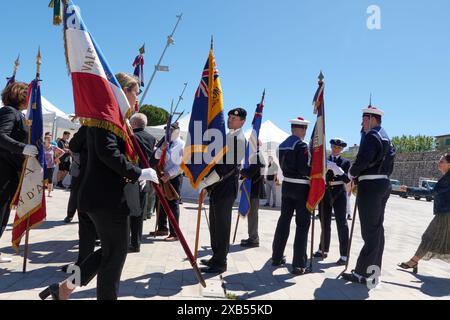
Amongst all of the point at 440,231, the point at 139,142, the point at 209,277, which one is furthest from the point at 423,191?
the point at 139,142

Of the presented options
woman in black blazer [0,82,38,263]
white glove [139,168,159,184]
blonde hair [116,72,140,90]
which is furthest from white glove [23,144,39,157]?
white glove [139,168,159,184]

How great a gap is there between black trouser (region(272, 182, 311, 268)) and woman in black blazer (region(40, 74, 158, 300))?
2864 millimetres

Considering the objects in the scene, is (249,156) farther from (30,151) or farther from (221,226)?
(30,151)

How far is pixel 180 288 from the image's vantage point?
4332 mm

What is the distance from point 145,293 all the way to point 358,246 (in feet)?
17.5

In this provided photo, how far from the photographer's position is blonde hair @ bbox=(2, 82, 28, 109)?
477 centimetres

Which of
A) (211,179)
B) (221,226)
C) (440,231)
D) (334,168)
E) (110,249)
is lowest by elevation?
(440,231)

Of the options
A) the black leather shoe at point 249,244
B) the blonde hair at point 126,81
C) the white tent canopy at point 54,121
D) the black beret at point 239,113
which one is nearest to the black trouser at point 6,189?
the blonde hair at point 126,81

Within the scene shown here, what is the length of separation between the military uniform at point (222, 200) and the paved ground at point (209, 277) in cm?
27

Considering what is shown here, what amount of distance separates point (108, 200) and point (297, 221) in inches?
124

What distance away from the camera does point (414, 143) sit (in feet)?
339

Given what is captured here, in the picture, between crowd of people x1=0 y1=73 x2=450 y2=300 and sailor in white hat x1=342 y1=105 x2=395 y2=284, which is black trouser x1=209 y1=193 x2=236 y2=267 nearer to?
crowd of people x1=0 y1=73 x2=450 y2=300

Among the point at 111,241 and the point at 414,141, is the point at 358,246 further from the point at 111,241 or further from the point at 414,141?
the point at 414,141

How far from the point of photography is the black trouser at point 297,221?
17.6 ft
